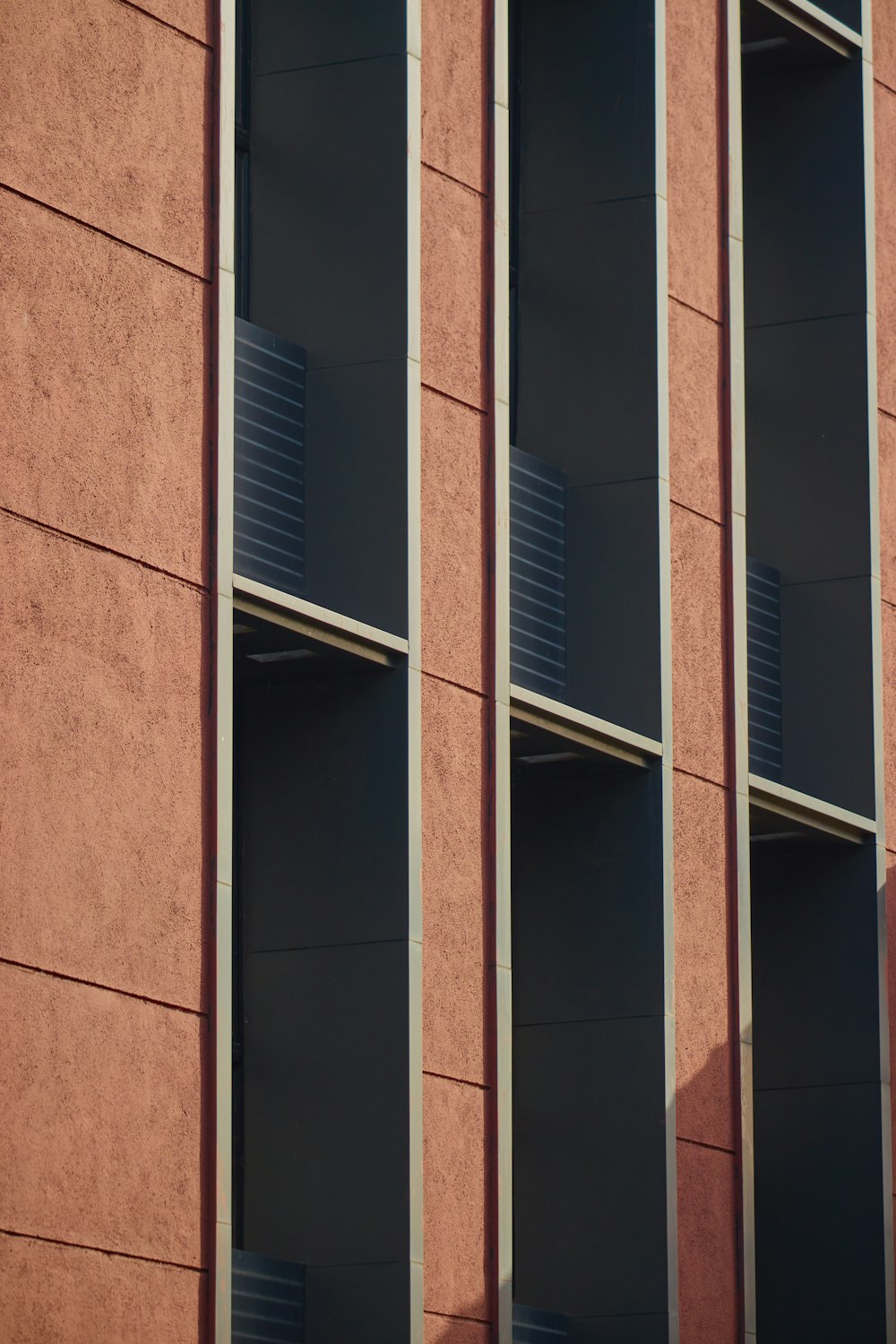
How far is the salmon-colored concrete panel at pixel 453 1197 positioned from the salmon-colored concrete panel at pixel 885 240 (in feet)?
31.7

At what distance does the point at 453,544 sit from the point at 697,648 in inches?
143

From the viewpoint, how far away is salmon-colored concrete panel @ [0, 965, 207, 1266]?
15711 mm

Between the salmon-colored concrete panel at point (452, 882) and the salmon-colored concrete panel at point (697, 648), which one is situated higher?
the salmon-colored concrete panel at point (697, 648)

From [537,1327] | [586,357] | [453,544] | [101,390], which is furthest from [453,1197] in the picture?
[586,357]

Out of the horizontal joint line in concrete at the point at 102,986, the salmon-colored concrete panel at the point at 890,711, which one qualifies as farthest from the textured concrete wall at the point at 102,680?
the salmon-colored concrete panel at the point at 890,711

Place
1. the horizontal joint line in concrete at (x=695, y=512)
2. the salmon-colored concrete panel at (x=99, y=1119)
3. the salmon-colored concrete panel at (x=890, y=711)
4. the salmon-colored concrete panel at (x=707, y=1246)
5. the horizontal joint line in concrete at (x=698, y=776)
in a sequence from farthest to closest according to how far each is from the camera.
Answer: the salmon-colored concrete panel at (x=890, y=711) → the horizontal joint line in concrete at (x=695, y=512) → the horizontal joint line in concrete at (x=698, y=776) → the salmon-colored concrete panel at (x=707, y=1246) → the salmon-colored concrete panel at (x=99, y=1119)

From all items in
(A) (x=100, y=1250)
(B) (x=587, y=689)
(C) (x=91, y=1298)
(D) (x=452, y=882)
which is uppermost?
(B) (x=587, y=689)

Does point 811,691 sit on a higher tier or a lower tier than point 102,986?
higher

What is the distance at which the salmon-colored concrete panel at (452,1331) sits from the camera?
1894cm

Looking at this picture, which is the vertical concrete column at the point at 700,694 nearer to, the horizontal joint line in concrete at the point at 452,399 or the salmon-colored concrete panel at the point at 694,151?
the salmon-colored concrete panel at the point at 694,151

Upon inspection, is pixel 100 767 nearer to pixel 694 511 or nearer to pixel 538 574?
pixel 538 574

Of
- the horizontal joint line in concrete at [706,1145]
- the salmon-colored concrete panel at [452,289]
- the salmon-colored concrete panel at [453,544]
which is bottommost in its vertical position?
the horizontal joint line in concrete at [706,1145]

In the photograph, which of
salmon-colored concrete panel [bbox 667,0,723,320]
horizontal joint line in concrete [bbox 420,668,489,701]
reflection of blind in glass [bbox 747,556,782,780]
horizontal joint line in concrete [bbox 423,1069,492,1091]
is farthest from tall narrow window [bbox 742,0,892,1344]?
horizontal joint line in concrete [bbox 423,1069,492,1091]

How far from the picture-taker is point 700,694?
23.2 m
